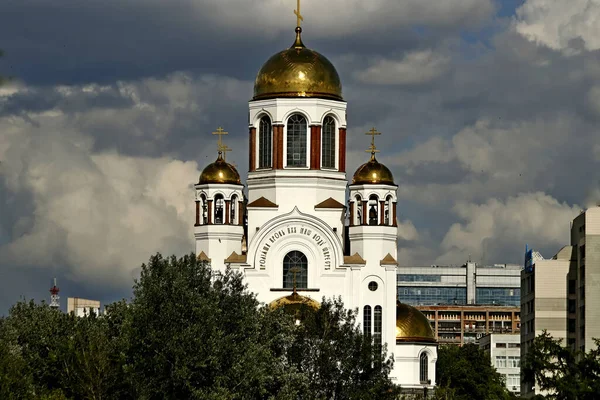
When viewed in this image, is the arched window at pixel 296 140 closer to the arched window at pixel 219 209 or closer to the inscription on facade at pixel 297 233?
the inscription on facade at pixel 297 233

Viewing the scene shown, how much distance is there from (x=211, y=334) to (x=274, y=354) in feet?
25.2

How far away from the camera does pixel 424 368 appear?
100375 millimetres

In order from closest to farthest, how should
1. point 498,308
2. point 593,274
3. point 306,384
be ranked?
point 306,384, point 593,274, point 498,308

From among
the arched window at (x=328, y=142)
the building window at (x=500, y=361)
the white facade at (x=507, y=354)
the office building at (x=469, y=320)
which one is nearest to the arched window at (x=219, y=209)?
the arched window at (x=328, y=142)

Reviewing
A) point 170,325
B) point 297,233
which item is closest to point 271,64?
point 297,233

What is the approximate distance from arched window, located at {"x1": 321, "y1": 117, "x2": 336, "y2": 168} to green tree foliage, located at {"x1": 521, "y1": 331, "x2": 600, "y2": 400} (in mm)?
28942

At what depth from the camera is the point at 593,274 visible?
312ft

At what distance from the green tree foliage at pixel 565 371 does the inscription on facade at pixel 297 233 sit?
87.7ft

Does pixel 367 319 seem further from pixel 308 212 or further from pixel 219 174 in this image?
pixel 219 174

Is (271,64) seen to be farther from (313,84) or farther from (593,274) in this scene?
(593,274)

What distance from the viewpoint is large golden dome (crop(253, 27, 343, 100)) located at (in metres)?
98.6

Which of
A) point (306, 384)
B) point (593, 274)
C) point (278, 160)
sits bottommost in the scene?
point (306, 384)

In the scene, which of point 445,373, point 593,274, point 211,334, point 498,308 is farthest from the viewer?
point 498,308

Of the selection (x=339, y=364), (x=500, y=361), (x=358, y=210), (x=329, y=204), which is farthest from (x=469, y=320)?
(x=339, y=364)
